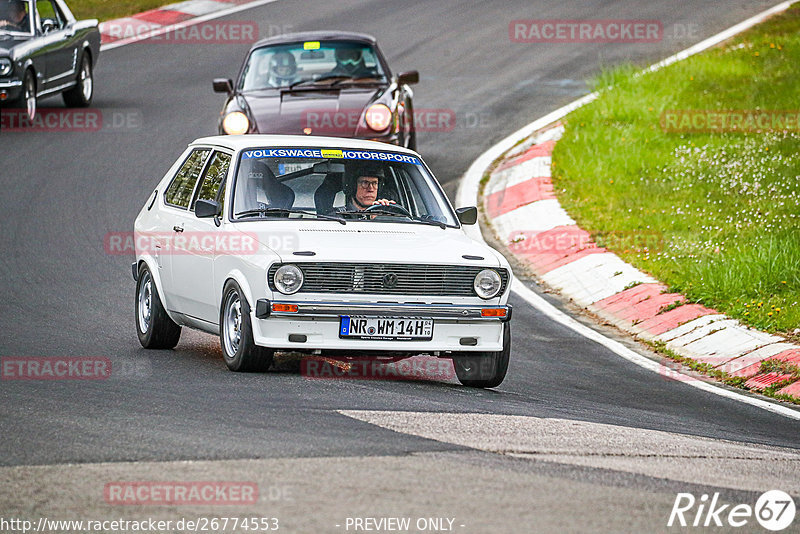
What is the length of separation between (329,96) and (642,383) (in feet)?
19.3

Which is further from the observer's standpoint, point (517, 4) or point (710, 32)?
A: point (517, 4)

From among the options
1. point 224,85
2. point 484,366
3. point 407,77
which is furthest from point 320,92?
point 484,366

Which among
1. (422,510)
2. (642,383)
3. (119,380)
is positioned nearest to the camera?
(422,510)

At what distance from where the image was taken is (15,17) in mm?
18656

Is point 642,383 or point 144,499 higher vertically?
point 144,499

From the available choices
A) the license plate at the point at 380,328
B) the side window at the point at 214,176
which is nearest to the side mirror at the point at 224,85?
the side window at the point at 214,176

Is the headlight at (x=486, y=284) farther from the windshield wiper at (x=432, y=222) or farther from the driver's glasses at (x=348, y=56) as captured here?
the driver's glasses at (x=348, y=56)

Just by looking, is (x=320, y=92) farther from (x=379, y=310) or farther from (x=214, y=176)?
(x=379, y=310)

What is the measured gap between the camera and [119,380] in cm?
806

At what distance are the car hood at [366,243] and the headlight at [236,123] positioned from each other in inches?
214

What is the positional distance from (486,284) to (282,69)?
7437mm

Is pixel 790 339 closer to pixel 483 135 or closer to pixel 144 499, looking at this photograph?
pixel 144 499

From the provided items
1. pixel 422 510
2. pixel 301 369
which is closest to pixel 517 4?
pixel 301 369

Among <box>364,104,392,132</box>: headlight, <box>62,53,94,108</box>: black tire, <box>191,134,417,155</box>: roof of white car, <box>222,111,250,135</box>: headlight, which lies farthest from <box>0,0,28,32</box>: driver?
<box>191,134,417,155</box>: roof of white car
